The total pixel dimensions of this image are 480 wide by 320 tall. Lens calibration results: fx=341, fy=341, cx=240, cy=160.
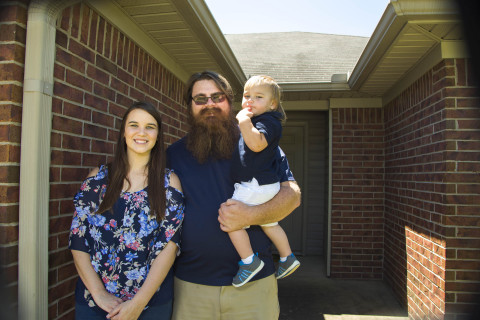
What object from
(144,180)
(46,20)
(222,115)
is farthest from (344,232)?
(46,20)

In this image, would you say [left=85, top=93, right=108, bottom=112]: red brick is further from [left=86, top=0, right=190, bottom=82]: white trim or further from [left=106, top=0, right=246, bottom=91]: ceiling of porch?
[left=106, top=0, right=246, bottom=91]: ceiling of porch

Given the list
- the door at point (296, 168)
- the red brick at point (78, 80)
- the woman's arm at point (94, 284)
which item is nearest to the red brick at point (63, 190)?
the woman's arm at point (94, 284)

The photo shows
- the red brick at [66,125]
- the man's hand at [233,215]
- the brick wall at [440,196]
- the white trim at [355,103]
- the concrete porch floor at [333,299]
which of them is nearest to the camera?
the man's hand at [233,215]

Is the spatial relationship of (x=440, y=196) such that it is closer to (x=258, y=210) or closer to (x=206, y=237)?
(x=258, y=210)

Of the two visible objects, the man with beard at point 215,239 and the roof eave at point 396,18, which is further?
the roof eave at point 396,18

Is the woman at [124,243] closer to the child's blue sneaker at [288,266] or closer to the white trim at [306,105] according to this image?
the child's blue sneaker at [288,266]

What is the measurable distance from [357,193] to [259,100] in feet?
13.0

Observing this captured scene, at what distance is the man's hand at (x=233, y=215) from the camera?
1791mm

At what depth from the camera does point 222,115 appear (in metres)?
2.16

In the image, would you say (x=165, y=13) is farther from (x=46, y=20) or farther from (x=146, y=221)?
(x=146, y=221)

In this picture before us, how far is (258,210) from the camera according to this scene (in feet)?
6.21

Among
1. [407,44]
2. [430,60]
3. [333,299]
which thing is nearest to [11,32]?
[407,44]

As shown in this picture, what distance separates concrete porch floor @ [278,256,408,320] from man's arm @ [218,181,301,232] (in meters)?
2.63

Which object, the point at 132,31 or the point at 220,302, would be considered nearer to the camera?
the point at 220,302
